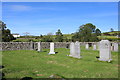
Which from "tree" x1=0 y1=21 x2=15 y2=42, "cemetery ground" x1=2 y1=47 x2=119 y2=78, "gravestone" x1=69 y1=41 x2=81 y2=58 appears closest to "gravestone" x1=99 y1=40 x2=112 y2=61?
"cemetery ground" x1=2 y1=47 x2=119 y2=78

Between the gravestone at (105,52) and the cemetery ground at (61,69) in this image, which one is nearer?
the cemetery ground at (61,69)

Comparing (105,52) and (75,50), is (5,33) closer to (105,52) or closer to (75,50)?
(75,50)

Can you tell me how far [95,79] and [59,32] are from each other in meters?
52.7

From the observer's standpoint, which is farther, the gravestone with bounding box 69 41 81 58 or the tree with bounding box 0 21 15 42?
the tree with bounding box 0 21 15 42

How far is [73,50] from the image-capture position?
14.5 m

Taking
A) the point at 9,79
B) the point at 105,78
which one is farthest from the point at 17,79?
the point at 105,78

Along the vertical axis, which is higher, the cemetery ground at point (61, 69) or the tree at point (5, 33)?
the tree at point (5, 33)

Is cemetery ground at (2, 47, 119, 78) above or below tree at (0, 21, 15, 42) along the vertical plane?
below

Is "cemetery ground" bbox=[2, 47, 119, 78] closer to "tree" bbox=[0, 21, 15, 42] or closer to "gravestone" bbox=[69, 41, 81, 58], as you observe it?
"gravestone" bbox=[69, 41, 81, 58]

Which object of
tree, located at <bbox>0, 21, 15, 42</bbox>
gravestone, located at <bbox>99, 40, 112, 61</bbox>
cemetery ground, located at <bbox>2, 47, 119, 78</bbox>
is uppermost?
tree, located at <bbox>0, 21, 15, 42</bbox>

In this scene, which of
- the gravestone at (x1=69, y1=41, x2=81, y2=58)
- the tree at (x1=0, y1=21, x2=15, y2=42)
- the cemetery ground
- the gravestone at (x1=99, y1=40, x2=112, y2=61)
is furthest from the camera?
the tree at (x1=0, y1=21, x2=15, y2=42)

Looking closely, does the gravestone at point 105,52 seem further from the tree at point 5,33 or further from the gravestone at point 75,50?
the tree at point 5,33

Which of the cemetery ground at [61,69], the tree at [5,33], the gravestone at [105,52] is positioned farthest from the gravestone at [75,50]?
the tree at [5,33]

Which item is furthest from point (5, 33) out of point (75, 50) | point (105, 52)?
point (105, 52)
